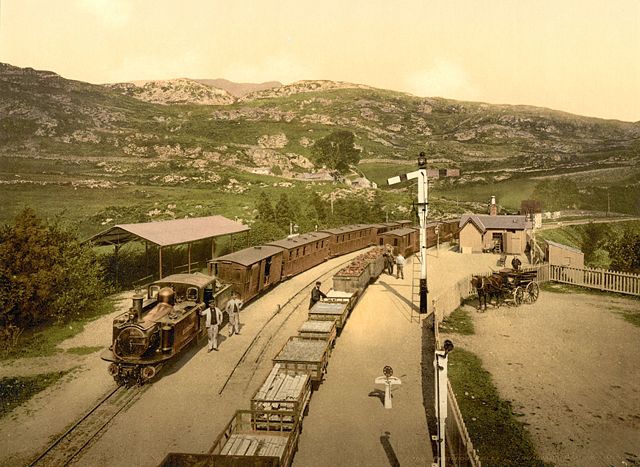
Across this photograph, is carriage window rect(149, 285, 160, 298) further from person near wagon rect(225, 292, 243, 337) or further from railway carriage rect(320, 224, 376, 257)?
railway carriage rect(320, 224, 376, 257)

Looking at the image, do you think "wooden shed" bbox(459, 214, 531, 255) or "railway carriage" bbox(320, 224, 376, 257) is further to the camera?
"wooden shed" bbox(459, 214, 531, 255)

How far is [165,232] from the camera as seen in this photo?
94.0 feet

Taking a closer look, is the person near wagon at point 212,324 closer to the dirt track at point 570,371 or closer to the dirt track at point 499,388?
the dirt track at point 499,388

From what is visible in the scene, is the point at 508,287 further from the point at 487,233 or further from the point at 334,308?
the point at 487,233

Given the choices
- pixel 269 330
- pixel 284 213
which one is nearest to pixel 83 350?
pixel 269 330

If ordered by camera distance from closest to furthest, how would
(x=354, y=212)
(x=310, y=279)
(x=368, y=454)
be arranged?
(x=368, y=454) < (x=310, y=279) < (x=354, y=212)

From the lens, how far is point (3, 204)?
232 ft

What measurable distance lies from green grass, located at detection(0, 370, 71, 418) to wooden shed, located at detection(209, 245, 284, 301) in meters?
9.20

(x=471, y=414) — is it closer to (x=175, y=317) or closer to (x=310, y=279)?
(x=175, y=317)

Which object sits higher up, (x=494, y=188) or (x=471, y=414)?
(x=494, y=188)

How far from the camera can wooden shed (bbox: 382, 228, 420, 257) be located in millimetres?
42094

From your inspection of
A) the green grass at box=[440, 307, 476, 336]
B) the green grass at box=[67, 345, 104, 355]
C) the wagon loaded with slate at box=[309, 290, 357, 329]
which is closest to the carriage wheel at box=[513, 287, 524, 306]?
the green grass at box=[440, 307, 476, 336]

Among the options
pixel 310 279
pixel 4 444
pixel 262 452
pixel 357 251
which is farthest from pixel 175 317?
pixel 357 251

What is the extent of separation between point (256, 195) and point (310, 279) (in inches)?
2268
